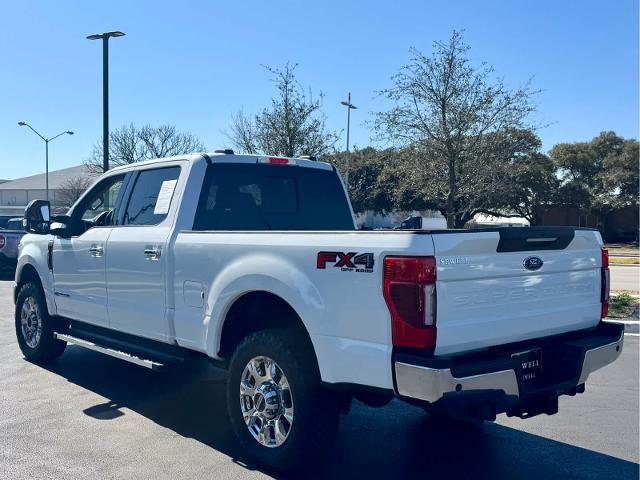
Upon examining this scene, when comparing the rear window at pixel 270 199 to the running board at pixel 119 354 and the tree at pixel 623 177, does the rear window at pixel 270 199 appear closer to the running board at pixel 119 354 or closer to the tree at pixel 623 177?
the running board at pixel 119 354

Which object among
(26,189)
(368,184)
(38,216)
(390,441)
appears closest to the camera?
(390,441)

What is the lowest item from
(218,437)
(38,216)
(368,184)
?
(218,437)

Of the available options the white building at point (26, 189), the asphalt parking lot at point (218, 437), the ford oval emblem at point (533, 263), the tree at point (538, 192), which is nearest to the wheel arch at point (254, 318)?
the asphalt parking lot at point (218, 437)

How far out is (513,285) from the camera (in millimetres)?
3836

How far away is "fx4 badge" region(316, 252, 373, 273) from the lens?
11.6 feet

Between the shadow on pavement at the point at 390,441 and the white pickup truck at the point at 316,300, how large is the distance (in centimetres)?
52

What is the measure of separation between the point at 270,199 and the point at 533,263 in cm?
251

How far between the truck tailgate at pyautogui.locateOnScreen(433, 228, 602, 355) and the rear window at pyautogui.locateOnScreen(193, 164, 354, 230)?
7.62 feet

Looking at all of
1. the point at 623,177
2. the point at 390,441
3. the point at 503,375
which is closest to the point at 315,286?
the point at 503,375

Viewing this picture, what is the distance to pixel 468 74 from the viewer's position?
45.0 feet

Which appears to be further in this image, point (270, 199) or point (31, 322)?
point (31, 322)

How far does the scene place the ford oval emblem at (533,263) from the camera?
12.8 ft

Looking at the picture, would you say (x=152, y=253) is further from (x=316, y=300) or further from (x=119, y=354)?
(x=316, y=300)

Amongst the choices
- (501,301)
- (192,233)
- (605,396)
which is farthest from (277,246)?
(605,396)
